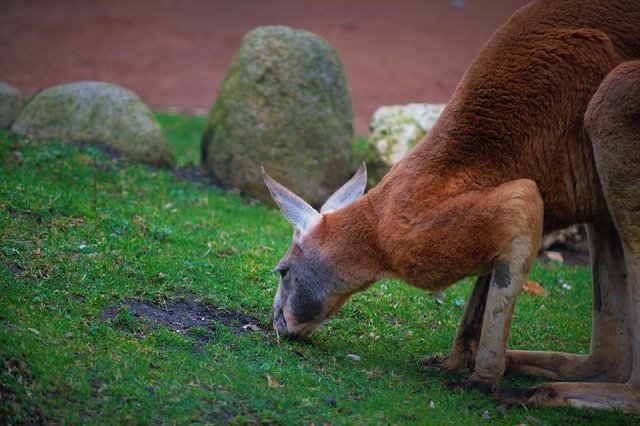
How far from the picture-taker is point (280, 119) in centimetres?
1120

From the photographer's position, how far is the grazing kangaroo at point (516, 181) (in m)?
5.68

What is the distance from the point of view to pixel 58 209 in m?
8.05

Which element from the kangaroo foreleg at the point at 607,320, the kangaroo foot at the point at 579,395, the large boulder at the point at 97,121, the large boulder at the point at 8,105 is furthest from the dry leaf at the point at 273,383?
the large boulder at the point at 8,105

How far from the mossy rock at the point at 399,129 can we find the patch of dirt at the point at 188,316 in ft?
16.0

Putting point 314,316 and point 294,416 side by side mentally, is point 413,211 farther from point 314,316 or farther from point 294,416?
point 294,416

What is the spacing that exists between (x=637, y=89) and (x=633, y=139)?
33 centimetres

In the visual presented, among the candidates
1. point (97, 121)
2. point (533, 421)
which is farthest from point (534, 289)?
point (97, 121)

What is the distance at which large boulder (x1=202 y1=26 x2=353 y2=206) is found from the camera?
1120cm

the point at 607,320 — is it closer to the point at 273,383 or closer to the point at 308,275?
the point at 308,275

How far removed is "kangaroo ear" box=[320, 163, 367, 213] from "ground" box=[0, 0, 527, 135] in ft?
33.0

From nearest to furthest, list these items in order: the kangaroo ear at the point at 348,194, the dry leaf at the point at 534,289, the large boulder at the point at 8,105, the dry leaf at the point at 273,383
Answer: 1. the dry leaf at the point at 273,383
2. the kangaroo ear at the point at 348,194
3. the dry leaf at the point at 534,289
4. the large boulder at the point at 8,105

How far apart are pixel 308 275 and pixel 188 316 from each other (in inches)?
40.1

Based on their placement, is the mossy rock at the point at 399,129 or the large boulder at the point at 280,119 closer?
the large boulder at the point at 280,119

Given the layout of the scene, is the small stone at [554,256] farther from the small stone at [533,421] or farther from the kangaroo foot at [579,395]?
the small stone at [533,421]
